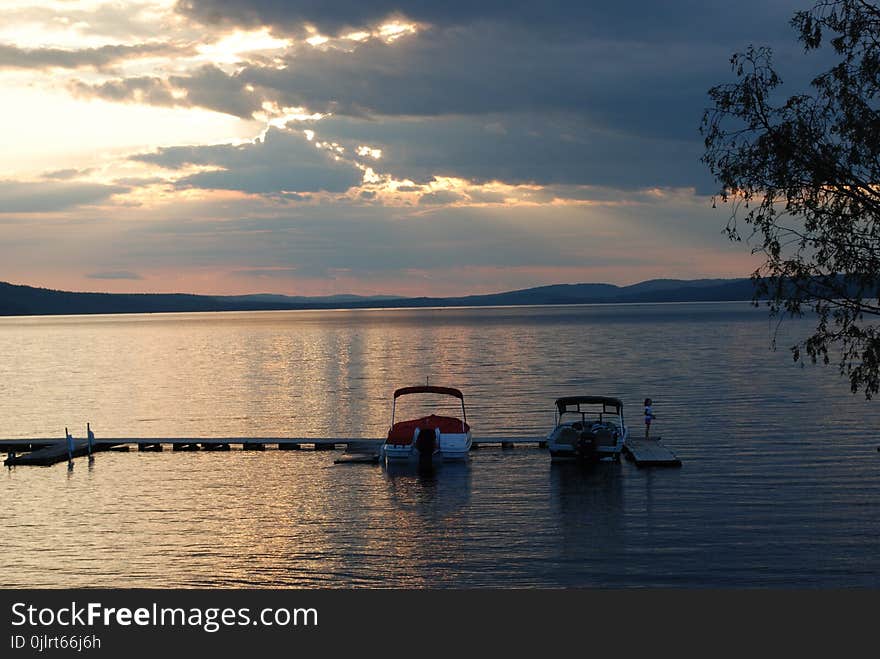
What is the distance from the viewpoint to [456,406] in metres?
79.6

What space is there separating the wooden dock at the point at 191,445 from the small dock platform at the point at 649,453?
214 inches

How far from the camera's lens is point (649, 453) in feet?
152

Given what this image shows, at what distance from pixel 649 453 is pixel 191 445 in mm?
27123

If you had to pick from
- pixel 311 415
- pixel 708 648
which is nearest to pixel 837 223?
pixel 708 648

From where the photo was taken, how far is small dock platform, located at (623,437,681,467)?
4438 cm

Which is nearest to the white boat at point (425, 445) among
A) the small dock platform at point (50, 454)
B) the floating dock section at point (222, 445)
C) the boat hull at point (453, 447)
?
the boat hull at point (453, 447)

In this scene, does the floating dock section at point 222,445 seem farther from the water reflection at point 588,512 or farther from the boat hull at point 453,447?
the water reflection at point 588,512

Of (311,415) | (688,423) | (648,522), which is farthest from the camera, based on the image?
(311,415)

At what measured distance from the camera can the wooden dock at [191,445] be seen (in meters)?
50.8

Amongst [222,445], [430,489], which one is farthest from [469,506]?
[222,445]

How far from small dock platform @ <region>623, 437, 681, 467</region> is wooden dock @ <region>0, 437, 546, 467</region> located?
5446 mm

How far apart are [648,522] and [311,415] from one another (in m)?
44.3

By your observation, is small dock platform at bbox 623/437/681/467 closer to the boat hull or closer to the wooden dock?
the wooden dock

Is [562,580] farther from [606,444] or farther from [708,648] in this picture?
[606,444]
